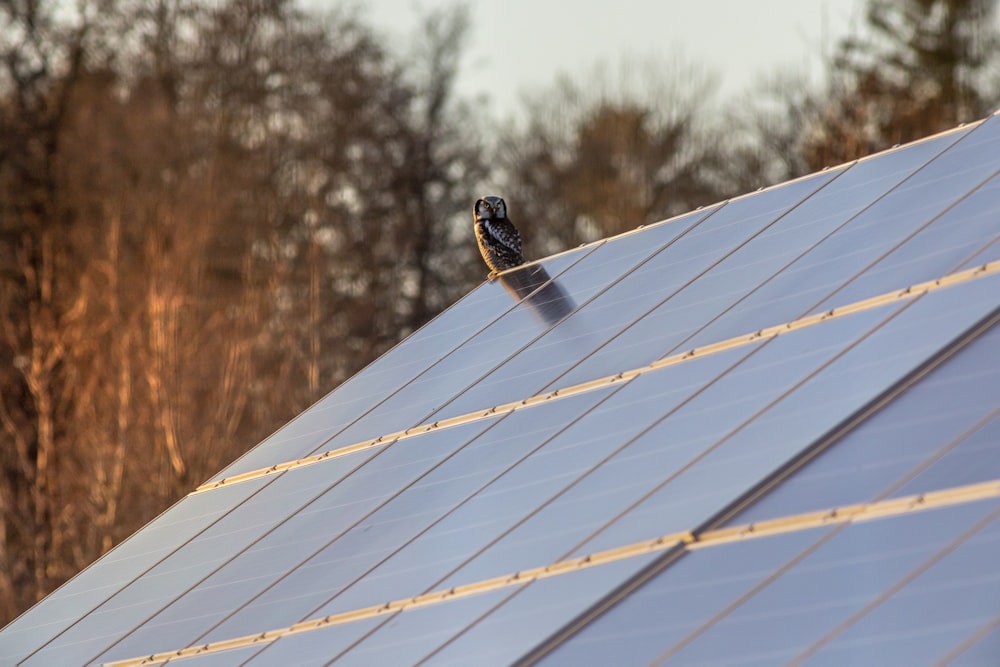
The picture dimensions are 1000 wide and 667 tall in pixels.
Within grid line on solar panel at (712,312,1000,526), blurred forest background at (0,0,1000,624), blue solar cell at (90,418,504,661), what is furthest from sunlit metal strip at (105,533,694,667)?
blurred forest background at (0,0,1000,624)

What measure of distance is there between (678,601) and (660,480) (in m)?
1.17

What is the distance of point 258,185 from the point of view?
136 feet

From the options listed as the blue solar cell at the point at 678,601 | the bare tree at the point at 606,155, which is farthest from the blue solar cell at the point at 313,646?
the bare tree at the point at 606,155

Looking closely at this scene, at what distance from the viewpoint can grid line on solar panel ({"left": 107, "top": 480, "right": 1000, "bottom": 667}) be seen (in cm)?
524

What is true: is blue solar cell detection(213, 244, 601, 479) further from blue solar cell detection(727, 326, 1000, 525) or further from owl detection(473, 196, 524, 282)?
blue solar cell detection(727, 326, 1000, 525)

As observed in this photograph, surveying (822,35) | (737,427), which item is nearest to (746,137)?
(822,35)

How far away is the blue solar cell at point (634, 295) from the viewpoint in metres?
9.27

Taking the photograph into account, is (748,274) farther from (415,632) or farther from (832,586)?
(832,586)

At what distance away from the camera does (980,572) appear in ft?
15.3

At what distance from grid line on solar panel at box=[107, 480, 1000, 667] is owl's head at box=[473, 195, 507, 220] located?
6134 mm

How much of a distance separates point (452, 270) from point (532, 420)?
3587 centimetres

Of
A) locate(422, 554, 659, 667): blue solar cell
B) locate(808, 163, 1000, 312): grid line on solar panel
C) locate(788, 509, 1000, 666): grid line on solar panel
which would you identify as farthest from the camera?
locate(808, 163, 1000, 312): grid line on solar panel

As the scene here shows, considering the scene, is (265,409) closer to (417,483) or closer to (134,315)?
(134,315)

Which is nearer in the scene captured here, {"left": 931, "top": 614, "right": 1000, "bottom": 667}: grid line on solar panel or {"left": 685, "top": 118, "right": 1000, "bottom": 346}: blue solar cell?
{"left": 931, "top": 614, "right": 1000, "bottom": 667}: grid line on solar panel
